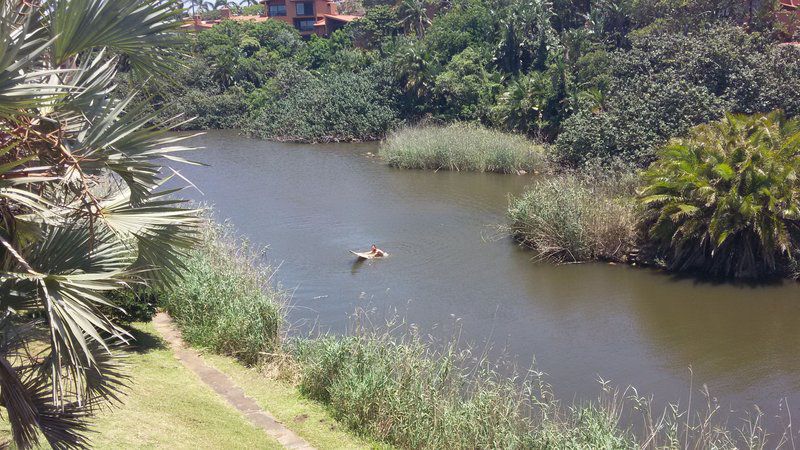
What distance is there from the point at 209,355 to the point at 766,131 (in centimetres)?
1349

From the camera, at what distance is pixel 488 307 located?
16828 millimetres

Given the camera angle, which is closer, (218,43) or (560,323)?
(560,323)

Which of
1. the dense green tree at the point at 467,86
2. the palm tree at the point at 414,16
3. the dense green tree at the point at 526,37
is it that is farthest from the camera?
the palm tree at the point at 414,16

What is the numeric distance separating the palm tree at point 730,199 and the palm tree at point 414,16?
36359 millimetres

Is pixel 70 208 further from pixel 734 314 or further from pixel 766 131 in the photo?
pixel 766 131

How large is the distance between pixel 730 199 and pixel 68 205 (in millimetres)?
15200

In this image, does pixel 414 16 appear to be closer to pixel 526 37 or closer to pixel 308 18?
pixel 526 37

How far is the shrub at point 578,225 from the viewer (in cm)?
2036

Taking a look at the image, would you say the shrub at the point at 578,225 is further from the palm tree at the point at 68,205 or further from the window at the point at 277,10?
the window at the point at 277,10

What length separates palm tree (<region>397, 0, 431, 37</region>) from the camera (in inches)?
2128

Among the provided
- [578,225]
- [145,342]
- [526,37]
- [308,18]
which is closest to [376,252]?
[578,225]

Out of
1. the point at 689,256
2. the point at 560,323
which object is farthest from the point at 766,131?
the point at 560,323

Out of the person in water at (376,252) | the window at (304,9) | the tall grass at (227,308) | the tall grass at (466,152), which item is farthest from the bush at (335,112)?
the tall grass at (227,308)

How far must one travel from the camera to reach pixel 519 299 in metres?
17.7
